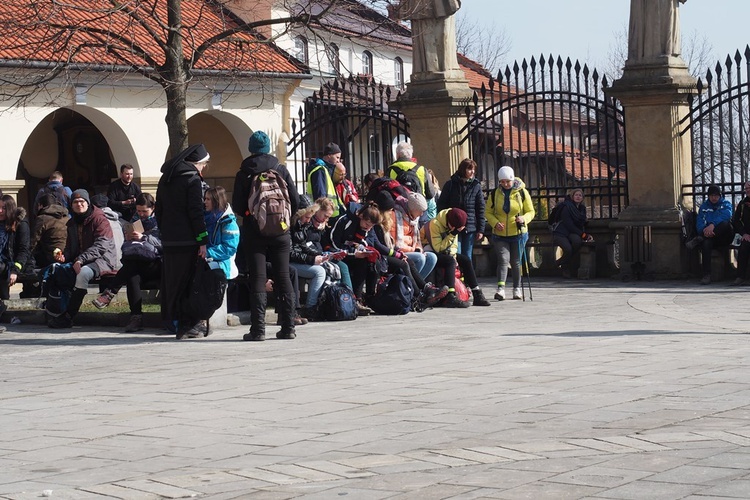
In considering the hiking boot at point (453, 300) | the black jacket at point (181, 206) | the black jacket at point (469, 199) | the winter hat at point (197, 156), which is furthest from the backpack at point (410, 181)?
the black jacket at point (181, 206)

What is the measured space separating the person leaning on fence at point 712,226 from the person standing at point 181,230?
8.34 metres

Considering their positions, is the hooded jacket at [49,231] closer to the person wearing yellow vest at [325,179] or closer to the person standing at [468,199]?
the person wearing yellow vest at [325,179]

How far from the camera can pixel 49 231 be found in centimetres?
1688

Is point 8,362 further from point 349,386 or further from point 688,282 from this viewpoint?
point 688,282

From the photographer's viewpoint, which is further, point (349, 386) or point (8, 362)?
point (8, 362)

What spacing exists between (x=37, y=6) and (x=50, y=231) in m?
2.84

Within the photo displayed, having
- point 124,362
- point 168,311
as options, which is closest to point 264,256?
point 168,311

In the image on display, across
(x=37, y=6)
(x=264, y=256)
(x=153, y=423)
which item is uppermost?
(x=37, y=6)

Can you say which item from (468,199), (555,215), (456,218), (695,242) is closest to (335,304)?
(456,218)

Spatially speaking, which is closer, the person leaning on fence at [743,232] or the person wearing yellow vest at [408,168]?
the person wearing yellow vest at [408,168]

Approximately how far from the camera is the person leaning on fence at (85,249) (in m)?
14.4

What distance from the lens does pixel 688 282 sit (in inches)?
756

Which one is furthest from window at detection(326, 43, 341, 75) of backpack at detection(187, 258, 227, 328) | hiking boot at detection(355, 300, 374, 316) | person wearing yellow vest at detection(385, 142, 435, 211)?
backpack at detection(187, 258, 227, 328)

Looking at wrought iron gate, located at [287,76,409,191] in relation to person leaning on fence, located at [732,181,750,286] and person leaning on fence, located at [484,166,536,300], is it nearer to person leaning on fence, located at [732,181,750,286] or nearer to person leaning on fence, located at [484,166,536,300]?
person leaning on fence, located at [484,166,536,300]
